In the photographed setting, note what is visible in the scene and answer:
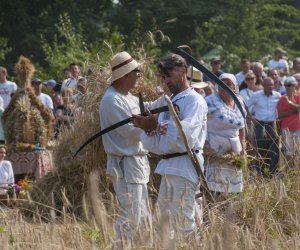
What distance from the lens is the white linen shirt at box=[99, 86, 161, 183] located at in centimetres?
889

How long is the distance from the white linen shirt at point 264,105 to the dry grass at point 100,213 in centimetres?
350

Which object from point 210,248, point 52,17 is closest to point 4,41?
point 52,17

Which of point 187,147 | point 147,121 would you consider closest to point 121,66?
point 147,121

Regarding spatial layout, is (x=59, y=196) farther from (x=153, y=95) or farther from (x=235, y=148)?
(x=235, y=148)

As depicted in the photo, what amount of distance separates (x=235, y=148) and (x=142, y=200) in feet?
4.62

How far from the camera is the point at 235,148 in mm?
9953

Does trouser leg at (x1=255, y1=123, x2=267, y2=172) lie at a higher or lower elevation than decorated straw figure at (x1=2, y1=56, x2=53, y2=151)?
lower

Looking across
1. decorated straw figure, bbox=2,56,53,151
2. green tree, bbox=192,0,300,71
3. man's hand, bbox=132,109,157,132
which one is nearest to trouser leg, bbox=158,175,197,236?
man's hand, bbox=132,109,157,132

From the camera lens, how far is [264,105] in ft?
48.1

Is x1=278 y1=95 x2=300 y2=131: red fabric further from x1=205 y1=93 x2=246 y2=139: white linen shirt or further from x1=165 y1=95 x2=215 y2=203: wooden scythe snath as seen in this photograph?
x1=165 y1=95 x2=215 y2=203: wooden scythe snath

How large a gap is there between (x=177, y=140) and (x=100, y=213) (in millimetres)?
1747

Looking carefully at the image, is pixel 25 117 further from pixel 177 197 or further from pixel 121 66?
pixel 177 197

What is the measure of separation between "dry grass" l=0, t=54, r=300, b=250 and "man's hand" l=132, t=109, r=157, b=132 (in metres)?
0.57

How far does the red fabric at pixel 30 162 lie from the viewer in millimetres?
13828
